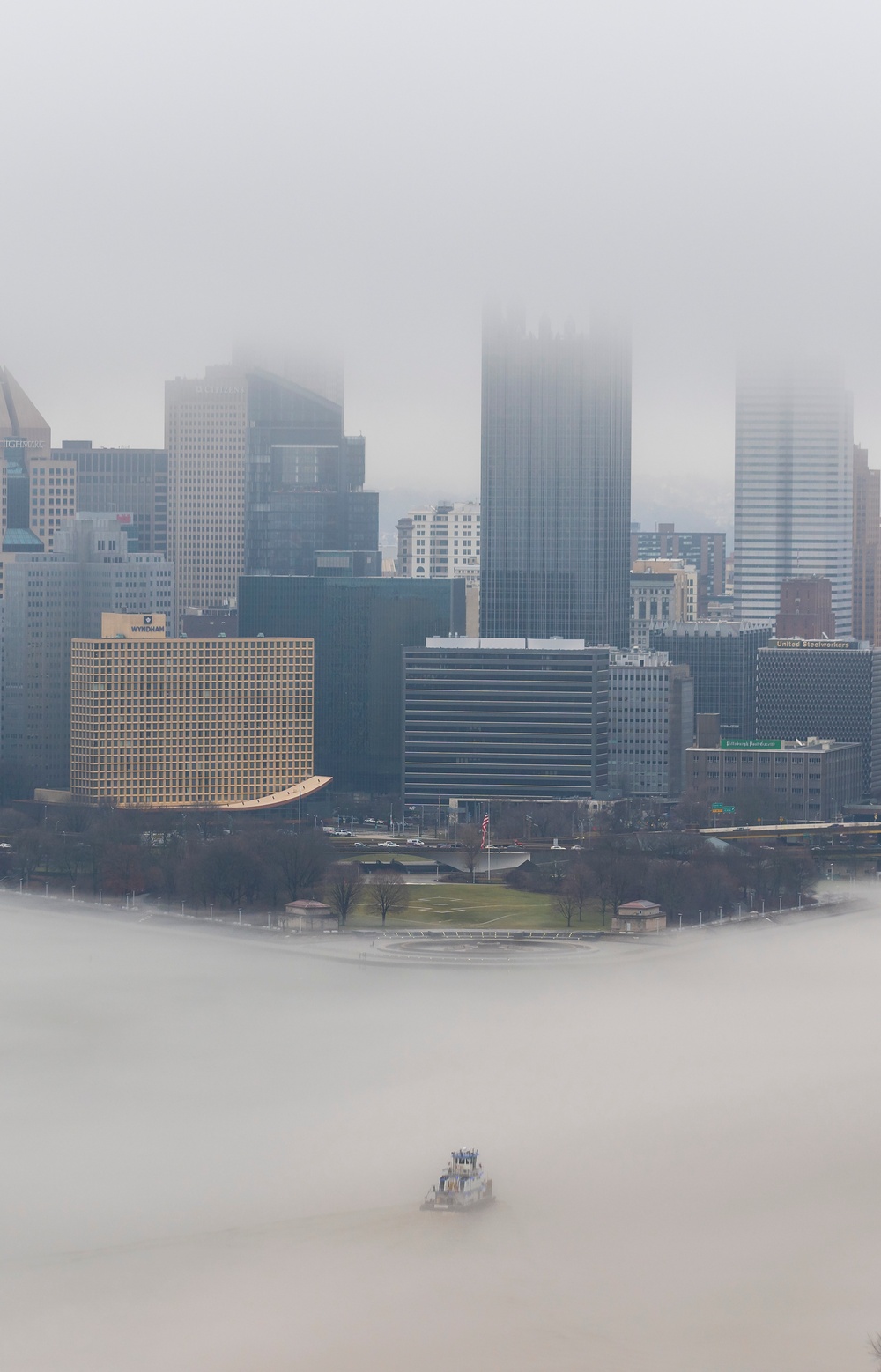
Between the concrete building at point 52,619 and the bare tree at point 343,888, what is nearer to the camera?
the bare tree at point 343,888

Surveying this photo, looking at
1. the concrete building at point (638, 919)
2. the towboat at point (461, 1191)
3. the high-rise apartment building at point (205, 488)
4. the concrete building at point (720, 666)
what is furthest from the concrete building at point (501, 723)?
the towboat at point (461, 1191)

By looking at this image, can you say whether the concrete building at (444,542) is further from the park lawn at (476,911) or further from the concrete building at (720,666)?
the park lawn at (476,911)

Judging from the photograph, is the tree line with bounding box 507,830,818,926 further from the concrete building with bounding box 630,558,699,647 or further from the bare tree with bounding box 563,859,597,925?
the concrete building with bounding box 630,558,699,647

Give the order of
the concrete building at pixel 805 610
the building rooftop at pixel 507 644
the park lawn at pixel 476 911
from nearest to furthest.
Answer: the park lawn at pixel 476 911, the building rooftop at pixel 507 644, the concrete building at pixel 805 610

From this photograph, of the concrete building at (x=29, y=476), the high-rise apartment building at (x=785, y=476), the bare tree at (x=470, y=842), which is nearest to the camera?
the bare tree at (x=470, y=842)

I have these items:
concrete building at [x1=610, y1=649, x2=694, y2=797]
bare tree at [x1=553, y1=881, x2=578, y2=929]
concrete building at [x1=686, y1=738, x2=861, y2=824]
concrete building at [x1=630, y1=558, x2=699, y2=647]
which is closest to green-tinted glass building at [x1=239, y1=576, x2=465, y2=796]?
concrete building at [x1=610, y1=649, x2=694, y2=797]

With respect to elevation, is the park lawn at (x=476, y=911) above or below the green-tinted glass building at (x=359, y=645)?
below

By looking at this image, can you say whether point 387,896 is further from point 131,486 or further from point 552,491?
point 131,486
